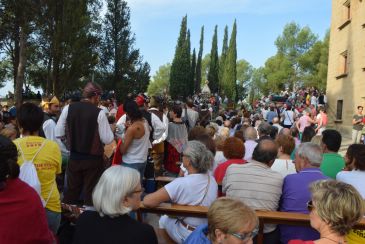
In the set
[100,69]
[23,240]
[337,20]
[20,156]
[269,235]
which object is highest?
[337,20]

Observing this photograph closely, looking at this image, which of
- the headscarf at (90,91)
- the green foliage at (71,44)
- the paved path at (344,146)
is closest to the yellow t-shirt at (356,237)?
the headscarf at (90,91)

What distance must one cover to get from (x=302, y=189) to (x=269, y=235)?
566 millimetres

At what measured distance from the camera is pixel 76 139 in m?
5.36

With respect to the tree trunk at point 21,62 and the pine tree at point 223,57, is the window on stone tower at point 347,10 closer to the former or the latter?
the tree trunk at point 21,62

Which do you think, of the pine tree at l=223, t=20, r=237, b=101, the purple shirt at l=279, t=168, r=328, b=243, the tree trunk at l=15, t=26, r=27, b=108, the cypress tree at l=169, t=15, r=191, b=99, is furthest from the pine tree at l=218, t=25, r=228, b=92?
the purple shirt at l=279, t=168, r=328, b=243

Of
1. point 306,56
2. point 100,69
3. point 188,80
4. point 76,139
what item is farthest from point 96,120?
point 306,56

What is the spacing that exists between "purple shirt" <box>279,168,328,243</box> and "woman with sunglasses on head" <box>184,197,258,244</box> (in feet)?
5.04

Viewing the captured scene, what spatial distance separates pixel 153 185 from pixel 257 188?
210cm

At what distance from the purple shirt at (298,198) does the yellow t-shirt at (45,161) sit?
2181 mm

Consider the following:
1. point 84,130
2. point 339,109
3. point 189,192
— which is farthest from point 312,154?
point 339,109

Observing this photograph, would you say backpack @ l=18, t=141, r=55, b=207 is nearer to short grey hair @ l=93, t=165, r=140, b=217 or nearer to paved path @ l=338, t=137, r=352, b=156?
short grey hair @ l=93, t=165, r=140, b=217

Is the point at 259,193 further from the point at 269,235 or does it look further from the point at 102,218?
the point at 102,218

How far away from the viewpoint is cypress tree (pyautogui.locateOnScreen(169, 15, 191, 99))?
5612cm

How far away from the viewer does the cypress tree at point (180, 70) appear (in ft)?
184
